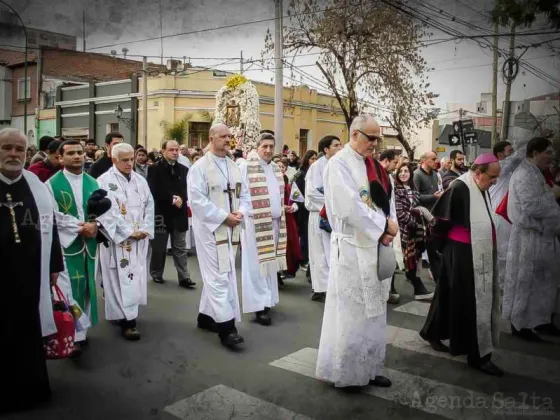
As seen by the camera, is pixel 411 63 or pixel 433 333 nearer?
pixel 433 333

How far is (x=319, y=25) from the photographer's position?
15695mm

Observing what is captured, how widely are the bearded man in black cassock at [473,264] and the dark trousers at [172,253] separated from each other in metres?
4.16

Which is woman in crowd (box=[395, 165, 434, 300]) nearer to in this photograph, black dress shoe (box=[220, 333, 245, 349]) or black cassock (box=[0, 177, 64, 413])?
black dress shoe (box=[220, 333, 245, 349])

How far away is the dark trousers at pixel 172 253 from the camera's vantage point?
26.5 ft

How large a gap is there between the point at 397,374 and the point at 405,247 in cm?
298

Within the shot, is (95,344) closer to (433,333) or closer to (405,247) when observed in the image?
(433,333)

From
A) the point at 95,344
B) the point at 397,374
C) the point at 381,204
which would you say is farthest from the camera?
the point at 95,344

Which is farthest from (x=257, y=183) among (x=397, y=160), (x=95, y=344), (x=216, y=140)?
(x=95, y=344)

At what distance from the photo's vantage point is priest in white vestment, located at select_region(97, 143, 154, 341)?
5664 mm

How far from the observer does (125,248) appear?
5742 millimetres

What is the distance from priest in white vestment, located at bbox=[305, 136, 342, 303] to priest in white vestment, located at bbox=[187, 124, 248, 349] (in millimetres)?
1771

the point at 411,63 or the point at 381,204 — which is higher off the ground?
the point at 411,63

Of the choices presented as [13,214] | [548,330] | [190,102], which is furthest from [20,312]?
[190,102]

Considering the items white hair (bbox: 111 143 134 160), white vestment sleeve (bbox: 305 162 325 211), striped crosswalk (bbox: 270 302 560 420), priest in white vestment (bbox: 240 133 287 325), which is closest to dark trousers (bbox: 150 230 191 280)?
priest in white vestment (bbox: 240 133 287 325)
